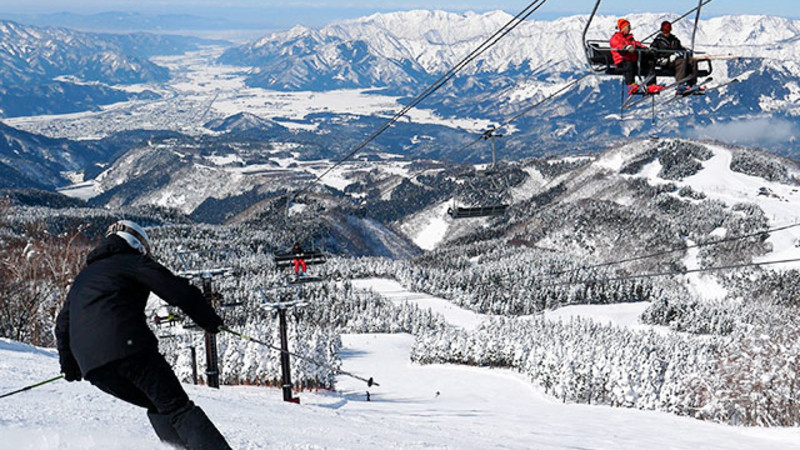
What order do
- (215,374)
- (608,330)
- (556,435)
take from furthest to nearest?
(608,330) → (215,374) → (556,435)

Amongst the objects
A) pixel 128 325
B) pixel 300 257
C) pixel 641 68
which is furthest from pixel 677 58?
pixel 300 257

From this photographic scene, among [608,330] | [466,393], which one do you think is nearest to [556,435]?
[466,393]

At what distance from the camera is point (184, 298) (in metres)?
7.84

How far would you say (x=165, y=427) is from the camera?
897 cm

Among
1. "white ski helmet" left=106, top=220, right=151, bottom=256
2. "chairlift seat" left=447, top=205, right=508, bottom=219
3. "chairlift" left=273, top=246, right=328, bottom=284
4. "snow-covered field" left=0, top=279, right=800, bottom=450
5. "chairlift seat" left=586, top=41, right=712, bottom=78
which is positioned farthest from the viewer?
Result: "chairlift" left=273, top=246, right=328, bottom=284

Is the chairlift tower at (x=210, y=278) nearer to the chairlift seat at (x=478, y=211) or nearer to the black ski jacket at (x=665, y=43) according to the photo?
the chairlift seat at (x=478, y=211)

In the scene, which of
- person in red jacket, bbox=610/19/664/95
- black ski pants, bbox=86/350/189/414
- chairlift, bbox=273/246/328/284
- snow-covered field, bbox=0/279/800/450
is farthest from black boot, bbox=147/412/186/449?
chairlift, bbox=273/246/328/284

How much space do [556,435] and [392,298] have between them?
14584cm

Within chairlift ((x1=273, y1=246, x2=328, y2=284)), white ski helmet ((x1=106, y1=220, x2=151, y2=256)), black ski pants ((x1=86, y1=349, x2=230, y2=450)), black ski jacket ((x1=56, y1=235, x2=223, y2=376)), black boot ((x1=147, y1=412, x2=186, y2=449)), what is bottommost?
chairlift ((x1=273, y1=246, x2=328, y2=284))

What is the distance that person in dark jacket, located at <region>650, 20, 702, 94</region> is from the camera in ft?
55.6

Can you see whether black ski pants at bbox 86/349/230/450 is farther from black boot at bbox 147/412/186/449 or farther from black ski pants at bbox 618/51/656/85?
black ski pants at bbox 618/51/656/85

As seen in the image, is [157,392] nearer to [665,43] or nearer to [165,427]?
[165,427]

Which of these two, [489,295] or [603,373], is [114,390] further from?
[489,295]

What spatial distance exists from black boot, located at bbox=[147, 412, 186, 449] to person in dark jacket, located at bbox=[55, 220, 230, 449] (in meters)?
0.22
